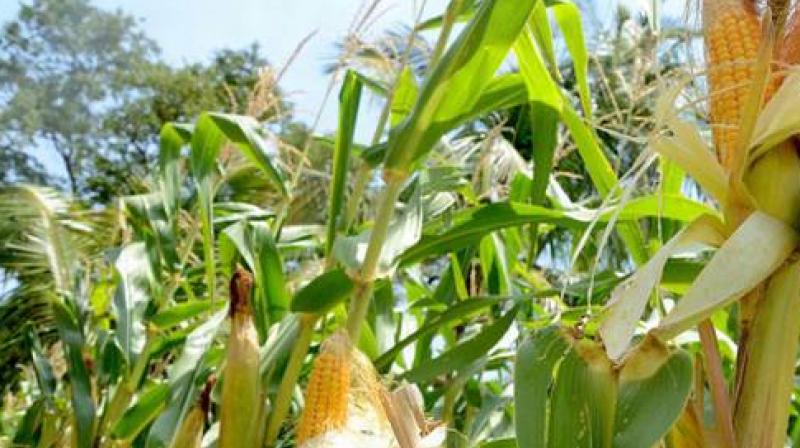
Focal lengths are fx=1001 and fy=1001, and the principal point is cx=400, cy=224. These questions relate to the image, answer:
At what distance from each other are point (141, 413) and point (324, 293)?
62cm

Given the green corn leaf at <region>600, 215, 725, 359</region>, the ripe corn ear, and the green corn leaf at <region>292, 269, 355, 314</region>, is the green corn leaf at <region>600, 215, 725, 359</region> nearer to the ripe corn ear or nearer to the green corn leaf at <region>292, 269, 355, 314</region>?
the green corn leaf at <region>292, 269, 355, 314</region>

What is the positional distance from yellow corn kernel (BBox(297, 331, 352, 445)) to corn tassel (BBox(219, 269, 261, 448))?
0.33 feet

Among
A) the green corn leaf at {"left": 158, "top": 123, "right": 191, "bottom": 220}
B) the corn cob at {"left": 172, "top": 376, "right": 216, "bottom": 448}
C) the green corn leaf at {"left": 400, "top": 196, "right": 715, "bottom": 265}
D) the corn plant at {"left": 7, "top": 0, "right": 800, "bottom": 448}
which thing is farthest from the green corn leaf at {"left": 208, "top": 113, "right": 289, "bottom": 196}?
the corn cob at {"left": 172, "top": 376, "right": 216, "bottom": 448}

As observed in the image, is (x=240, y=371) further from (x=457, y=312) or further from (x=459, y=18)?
(x=459, y=18)

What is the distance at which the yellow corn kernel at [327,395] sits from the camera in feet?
3.86

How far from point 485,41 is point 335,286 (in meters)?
0.39

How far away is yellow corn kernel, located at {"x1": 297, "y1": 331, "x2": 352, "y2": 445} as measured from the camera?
1.18m

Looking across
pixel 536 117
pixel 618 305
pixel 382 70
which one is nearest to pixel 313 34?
pixel 382 70

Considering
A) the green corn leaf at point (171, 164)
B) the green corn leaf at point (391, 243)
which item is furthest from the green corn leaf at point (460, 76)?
the green corn leaf at point (171, 164)

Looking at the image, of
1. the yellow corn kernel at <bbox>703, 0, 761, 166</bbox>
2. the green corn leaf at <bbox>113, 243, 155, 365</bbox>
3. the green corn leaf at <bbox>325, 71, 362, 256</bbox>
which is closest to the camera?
the yellow corn kernel at <bbox>703, 0, 761, 166</bbox>

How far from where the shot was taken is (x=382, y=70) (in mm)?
1846

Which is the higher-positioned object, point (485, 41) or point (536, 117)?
point (485, 41)

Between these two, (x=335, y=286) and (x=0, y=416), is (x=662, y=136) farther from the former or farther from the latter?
(x=0, y=416)

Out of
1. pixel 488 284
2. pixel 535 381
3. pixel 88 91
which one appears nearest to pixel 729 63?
pixel 535 381
